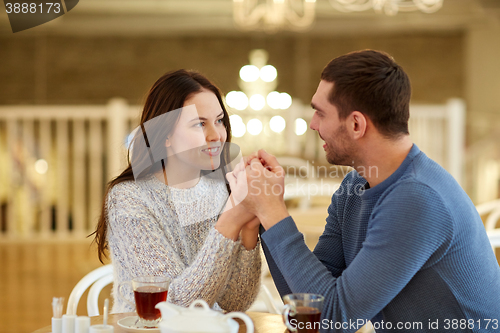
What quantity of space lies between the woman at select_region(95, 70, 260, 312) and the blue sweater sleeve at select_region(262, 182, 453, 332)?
0.26m

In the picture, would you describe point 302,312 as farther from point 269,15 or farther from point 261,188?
point 269,15

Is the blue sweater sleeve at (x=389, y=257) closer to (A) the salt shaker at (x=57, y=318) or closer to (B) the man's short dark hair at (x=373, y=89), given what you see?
(B) the man's short dark hair at (x=373, y=89)

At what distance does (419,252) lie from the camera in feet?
3.10

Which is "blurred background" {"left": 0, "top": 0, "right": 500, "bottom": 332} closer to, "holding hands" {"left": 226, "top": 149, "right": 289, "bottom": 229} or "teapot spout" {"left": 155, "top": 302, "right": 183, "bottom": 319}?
"holding hands" {"left": 226, "top": 149, "right": 289, "bottom": 229}

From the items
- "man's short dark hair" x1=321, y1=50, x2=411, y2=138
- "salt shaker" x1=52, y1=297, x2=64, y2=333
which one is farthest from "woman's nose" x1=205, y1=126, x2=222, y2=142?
"salt shaker" x1=52, y1=297, x2=64, y2=333

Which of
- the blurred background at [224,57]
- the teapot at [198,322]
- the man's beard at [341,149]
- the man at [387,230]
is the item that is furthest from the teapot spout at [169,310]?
the blurred background at [224,57]

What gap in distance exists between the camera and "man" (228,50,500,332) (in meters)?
0.95

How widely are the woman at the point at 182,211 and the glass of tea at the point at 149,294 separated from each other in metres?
0.16

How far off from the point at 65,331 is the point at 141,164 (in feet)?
2.00

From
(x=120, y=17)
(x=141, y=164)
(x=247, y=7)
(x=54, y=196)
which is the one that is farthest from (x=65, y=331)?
(x=120, y=17)

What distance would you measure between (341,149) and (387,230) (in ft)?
0.77

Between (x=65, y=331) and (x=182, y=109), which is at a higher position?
(x=182, y=109)

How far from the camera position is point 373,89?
3.40 feet

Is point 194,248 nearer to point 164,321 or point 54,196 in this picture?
point 164,321
